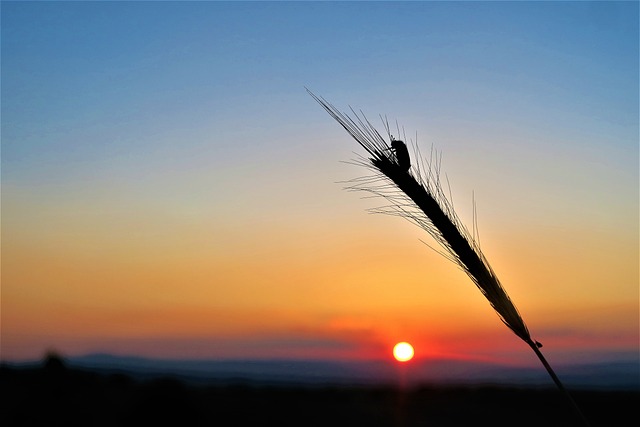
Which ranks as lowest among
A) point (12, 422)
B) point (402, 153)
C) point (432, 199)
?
point (12, 422)

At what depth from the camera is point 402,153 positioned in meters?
3.21

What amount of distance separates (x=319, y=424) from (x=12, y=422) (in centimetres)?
932

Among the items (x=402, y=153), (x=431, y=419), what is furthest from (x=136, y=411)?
(x=402, y=153)

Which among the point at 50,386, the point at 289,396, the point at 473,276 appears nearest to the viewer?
the point at 473,276

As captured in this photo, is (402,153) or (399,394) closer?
(402,153)

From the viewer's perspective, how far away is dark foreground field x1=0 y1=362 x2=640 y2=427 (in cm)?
1691

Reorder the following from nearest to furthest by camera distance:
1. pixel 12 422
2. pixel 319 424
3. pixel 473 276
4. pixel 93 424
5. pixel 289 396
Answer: pixel 473 276 < pixel 12 422 < pixel 93 424 < pixel 319 424 < pixel 289 396

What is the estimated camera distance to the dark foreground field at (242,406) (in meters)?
16.9

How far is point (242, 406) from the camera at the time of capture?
21328mm

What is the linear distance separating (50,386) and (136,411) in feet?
11.9

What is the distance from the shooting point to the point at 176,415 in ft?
54.7

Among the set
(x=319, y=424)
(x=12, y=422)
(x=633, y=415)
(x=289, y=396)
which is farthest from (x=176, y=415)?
(x=633, y=415)

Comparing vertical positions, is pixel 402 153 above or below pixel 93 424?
above

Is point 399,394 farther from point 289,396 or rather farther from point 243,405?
point 243,405
